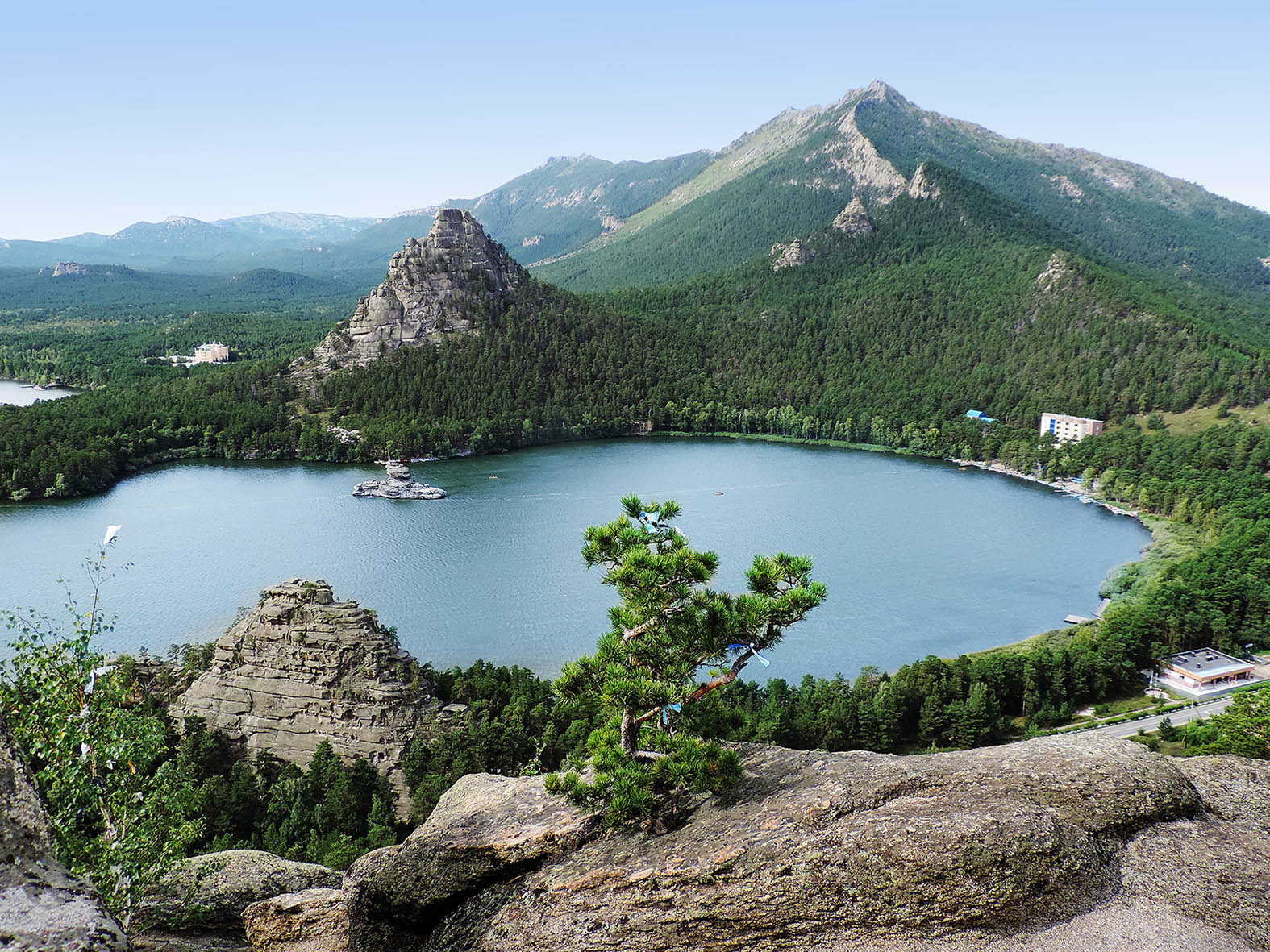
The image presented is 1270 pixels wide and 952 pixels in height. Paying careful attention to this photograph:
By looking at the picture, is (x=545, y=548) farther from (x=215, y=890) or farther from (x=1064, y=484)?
(x=1064, y=484)

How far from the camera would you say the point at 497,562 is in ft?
165

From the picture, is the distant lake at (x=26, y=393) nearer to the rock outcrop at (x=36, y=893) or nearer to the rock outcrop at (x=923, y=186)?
the rock outcrop at (x=36, y=893)

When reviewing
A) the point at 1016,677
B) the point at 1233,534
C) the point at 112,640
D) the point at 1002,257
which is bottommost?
the point at 112,640

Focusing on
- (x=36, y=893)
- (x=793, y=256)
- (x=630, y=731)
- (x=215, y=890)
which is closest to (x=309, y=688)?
(x=215, y=890)

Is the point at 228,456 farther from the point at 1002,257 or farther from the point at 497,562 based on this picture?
the point at 1002,257

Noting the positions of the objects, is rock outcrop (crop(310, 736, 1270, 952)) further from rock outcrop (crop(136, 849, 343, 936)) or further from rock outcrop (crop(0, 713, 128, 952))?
rock outcrop (crop(0, 713, 128, 952))

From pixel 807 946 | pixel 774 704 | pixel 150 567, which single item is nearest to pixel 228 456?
pixel 150 567

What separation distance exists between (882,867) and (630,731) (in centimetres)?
290

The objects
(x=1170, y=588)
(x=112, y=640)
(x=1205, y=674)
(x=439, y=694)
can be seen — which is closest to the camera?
→ (x=439, y=694)

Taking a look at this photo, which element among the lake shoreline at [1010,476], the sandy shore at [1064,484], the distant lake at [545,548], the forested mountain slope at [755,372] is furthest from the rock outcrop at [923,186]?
the distant lake at [545,548]

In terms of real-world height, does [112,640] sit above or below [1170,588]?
below

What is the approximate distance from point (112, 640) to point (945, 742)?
3600 cm

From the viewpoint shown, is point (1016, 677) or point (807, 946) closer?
point (807, 946)

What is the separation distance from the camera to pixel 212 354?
125562 millimetres
